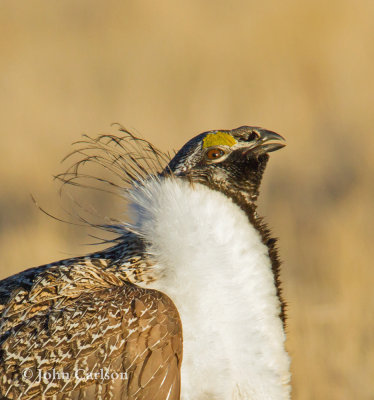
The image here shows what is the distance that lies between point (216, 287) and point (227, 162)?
561mm

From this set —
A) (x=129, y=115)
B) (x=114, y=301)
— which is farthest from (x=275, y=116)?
(x=114, y=301)

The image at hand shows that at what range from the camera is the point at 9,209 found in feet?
27.0

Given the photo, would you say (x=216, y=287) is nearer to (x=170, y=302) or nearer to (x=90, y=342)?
(x=170, y=302)

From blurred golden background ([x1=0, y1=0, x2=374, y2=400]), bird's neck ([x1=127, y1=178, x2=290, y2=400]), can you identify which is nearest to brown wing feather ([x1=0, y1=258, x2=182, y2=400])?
bird's neck ([x1=127, y1=178, x2=290, y2=400])

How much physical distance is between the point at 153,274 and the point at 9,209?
16.0 ft

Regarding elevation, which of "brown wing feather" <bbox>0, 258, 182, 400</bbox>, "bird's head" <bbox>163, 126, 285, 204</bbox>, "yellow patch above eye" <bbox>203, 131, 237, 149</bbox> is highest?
"yellow patch above eye" <bbox>203, 131, 237, 149</bbox>

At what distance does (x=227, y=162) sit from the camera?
12.5 ft

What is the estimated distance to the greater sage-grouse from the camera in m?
3.21

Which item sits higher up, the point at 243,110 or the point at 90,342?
the point at 243,110

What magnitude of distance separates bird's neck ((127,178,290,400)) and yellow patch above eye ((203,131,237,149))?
0.20m

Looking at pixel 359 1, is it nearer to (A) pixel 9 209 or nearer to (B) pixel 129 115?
(B) pixel 129 115

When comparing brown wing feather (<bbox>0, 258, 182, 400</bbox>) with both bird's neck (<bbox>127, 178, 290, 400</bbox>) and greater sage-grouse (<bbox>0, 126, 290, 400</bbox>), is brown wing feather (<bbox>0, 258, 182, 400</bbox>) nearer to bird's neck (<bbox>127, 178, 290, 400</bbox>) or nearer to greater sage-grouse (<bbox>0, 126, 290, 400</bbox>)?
greater sage-grouse (<bbox>0, 126, 290, 400</bbox>)

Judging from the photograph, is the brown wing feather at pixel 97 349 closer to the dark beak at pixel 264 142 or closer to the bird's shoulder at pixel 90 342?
the bird's shoulder at pixel 90 342

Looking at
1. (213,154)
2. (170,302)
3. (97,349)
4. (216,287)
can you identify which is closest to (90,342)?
(97,349)
